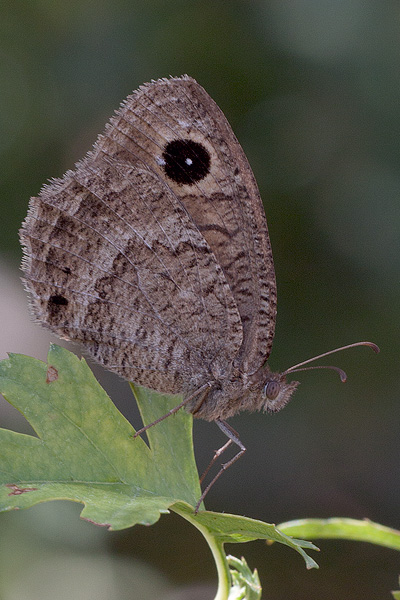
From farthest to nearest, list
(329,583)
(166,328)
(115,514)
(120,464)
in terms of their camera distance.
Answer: (329,583) < (166,328) < (120,464) < (115,514)

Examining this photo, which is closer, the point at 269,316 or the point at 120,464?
the point at 120,464

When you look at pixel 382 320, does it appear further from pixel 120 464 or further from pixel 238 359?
pixel 120 464

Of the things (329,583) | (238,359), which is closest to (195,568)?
(329,583)

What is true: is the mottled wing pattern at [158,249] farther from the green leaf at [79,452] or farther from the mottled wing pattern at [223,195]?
the green leaf at [79,452]

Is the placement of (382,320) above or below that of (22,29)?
below

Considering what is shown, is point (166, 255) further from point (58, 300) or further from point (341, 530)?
point (341, 530)

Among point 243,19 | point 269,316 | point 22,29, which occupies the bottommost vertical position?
point 269,316

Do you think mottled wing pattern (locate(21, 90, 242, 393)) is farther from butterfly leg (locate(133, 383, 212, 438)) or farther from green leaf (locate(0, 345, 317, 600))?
green leaf (locate(0, 345, 317, 600))

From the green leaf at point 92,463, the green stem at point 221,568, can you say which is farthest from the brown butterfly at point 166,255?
the green stem at point 221,568
